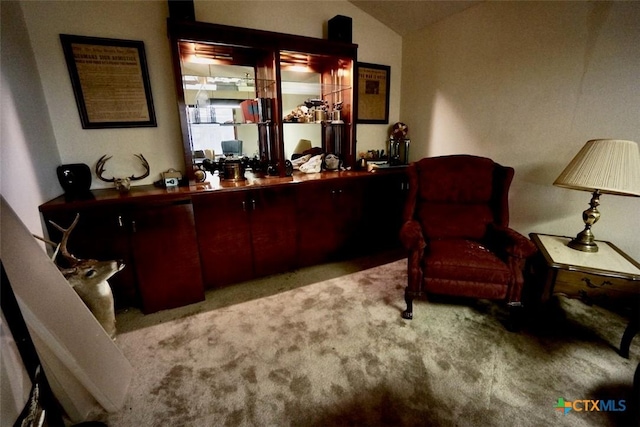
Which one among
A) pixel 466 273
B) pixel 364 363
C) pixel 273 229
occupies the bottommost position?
pixel 364 363

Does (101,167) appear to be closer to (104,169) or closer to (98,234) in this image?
(104,169)

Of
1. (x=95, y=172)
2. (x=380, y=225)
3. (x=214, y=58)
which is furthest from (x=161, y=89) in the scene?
(x=380, y=225)

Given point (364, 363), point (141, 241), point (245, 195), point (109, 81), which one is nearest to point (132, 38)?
point (109, 81)

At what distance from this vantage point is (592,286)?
165cm

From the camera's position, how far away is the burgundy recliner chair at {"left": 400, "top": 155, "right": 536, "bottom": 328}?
1.83 metres

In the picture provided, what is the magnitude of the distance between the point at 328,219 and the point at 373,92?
1.70m

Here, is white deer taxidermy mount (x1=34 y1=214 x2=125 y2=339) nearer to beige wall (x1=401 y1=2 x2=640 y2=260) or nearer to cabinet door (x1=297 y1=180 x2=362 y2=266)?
cabinet door (x1=297 y1=180 x2=362 y2=266)

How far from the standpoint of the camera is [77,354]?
1.31 meters

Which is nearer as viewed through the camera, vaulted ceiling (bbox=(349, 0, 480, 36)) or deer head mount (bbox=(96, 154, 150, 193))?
deer head mount (bbox=(96, 154, 150, 193))

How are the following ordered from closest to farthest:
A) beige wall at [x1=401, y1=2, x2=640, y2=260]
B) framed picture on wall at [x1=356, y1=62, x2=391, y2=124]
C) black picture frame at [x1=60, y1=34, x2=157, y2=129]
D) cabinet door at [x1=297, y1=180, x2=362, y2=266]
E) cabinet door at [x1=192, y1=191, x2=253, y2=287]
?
beige wall at [x1=401, y1=2, x2=640, y2=260] → black picture frame at [x1=60, y1=34, x2=157, y2=129] → cabinet door at [x1=192, y1=191, x2=253, y2=287] → cabinet door at [x1=297, y1=180, x2=362, y2=266] → framed picture on wall at [x1=356, y1=62, x2=391, y2=124]

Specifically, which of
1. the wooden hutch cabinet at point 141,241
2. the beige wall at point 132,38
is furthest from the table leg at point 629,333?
the beige wall at point 132,38

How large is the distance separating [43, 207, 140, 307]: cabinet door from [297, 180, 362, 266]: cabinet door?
4.48ft

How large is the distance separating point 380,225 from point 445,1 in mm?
2243

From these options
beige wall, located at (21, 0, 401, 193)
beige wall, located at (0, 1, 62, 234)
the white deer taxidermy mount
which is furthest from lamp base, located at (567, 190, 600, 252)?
beige wall, located at (0, 1, 62, 234)
